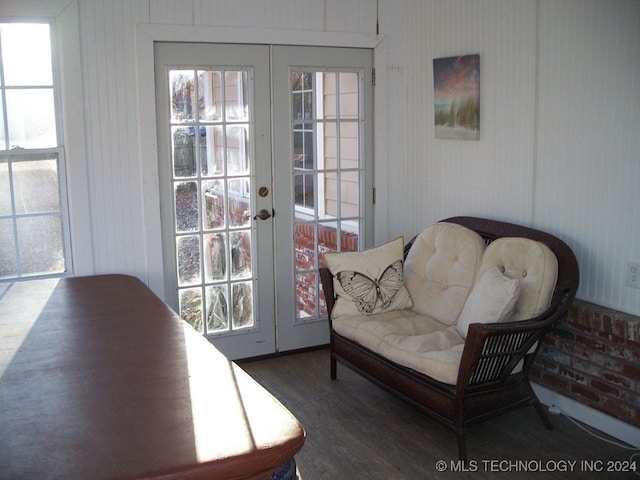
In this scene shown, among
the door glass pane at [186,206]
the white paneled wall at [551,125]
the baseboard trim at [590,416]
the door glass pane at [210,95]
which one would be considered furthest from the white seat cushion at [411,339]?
the door glass pane at [210,95]

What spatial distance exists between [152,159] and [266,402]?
2.53 meters

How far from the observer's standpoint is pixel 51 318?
3436 mm

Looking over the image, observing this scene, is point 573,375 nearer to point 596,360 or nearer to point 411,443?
point 596,360

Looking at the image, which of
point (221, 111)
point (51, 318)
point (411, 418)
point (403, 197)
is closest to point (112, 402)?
point (51, 318)

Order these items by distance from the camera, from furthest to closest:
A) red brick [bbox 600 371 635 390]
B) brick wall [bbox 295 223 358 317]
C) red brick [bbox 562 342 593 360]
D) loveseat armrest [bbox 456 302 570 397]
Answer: brick wall [bbox 295 223 358 317], red brick [bbox 562 342 593 360], red brick [bbox 600 371 635 390], loveseat armrest [bbox 456 302 570 397]

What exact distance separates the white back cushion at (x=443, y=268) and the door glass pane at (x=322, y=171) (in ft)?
2.51

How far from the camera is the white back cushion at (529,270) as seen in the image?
3668 millimetres

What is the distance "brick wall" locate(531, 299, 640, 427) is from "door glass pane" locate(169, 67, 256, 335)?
1.97 meters

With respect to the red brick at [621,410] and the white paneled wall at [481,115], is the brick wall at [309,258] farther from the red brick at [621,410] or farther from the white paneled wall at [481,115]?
the red brick at [621,410]

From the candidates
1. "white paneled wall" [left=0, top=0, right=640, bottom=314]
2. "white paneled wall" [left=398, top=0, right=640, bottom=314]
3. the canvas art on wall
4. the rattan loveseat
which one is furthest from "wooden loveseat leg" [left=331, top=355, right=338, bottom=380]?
the canvas art on wall

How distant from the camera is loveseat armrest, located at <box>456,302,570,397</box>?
133 inches

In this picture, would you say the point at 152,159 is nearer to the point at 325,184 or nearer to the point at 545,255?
the point at 325,184

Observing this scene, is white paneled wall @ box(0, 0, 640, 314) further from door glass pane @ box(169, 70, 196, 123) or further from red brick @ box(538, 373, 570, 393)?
red brick @ box(538, 373, 570, 393)

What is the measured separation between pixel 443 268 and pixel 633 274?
107 cm
